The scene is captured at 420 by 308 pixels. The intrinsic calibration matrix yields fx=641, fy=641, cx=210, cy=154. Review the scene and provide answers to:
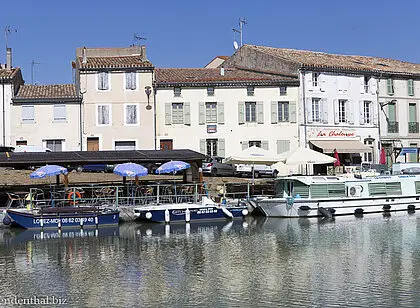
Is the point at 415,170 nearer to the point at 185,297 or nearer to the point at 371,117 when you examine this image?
the point at 371,117

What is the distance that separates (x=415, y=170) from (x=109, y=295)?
27.4 meters

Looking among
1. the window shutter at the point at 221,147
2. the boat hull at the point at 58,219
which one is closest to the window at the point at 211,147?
the window shutter at the point at 221,147

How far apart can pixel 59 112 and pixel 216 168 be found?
11080 millimetres

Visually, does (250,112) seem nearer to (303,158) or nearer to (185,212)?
(303,158)

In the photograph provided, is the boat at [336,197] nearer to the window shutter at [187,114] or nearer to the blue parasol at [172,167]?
the blue parasol at [172,167]

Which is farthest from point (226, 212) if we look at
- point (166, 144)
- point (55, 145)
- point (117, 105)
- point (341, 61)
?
point (341, 61)

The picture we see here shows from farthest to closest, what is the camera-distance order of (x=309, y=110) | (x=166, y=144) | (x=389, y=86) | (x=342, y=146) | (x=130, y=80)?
(x=389, y=86)
(x=309, y=110)
(x=342, y=146)
(x=166, y=144)
(x=130, y=80)

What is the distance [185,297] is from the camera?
1517cm

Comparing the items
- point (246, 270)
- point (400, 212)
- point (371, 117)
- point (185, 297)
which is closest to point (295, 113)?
point (371, 117)

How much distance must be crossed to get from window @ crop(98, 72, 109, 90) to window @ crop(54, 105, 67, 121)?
2.78 meters

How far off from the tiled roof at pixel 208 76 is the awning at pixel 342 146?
15.8ft

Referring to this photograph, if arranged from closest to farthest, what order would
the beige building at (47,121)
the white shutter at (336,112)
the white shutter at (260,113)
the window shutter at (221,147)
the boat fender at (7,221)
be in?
the boat fender at (7,221) < the beige building at (47,121) < the window shutter at (221,147) < the white shutter at (260,113) < the white shutter at (336,112)

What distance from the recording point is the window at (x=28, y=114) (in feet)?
138

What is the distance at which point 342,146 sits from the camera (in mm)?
44188
